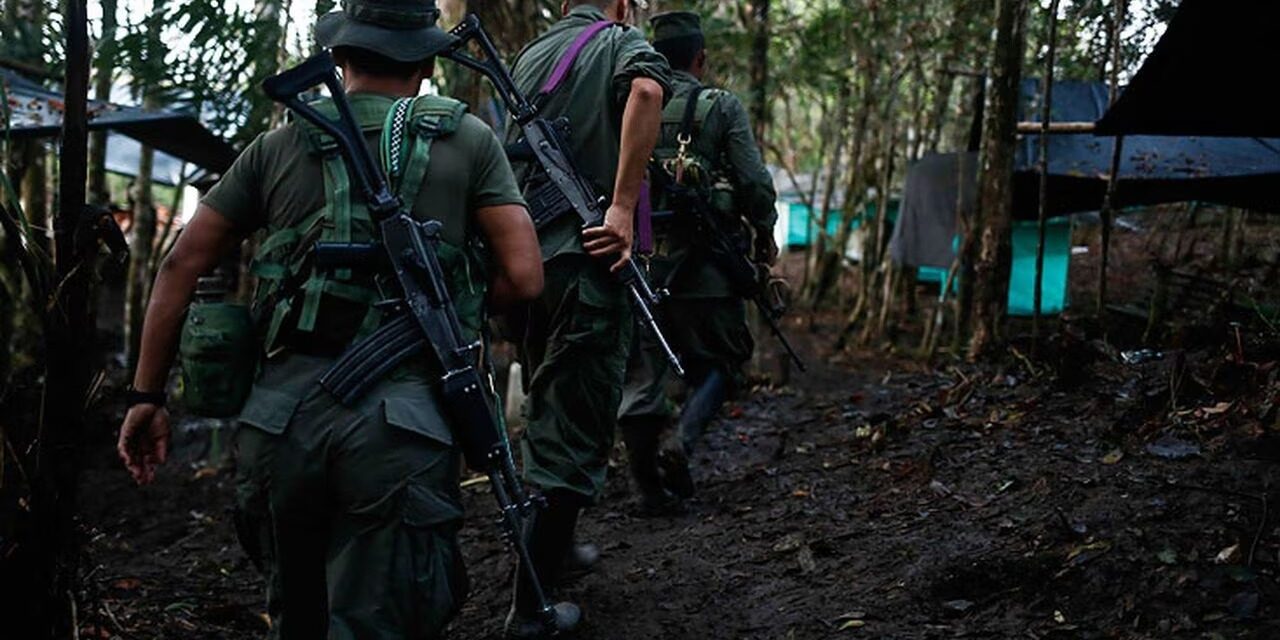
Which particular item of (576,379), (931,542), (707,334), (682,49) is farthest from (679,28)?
(931,542)

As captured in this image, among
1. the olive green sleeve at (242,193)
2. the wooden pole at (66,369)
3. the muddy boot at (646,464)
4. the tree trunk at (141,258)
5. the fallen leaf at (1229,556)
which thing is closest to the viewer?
the olive green sleeve at (242,193)

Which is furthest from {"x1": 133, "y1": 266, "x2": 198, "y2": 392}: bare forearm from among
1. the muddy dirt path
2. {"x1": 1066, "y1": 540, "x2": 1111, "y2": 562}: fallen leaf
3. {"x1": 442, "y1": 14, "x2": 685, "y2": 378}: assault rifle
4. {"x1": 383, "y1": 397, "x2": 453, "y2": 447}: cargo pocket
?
{"x1": 1066, "y1": 540, "x2": 1111, "y2": 562}: fallen leaf

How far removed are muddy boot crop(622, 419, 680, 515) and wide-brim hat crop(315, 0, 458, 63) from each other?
7.92 ft

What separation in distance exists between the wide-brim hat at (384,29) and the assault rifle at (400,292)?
7 cm

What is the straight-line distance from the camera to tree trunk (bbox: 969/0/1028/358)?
735 cm

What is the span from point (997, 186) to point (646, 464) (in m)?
3.77

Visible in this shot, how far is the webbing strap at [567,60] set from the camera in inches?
143

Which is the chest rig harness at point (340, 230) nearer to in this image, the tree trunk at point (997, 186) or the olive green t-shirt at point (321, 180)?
the olive green t-shirt at point (321, 180)

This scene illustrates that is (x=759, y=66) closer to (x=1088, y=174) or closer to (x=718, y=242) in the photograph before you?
(x=1088, y=174)

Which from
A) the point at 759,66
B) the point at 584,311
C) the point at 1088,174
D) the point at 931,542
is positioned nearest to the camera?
the point at 584,311

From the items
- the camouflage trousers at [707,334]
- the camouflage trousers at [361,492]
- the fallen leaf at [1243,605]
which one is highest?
the camouflage trousers at [361,492]

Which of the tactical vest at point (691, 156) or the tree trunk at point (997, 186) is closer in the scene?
the tactical vest at point (691, 156)

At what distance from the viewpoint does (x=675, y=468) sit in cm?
509

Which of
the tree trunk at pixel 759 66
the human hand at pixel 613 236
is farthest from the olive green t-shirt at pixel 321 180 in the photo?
the tree trunk at pixel 759 66
